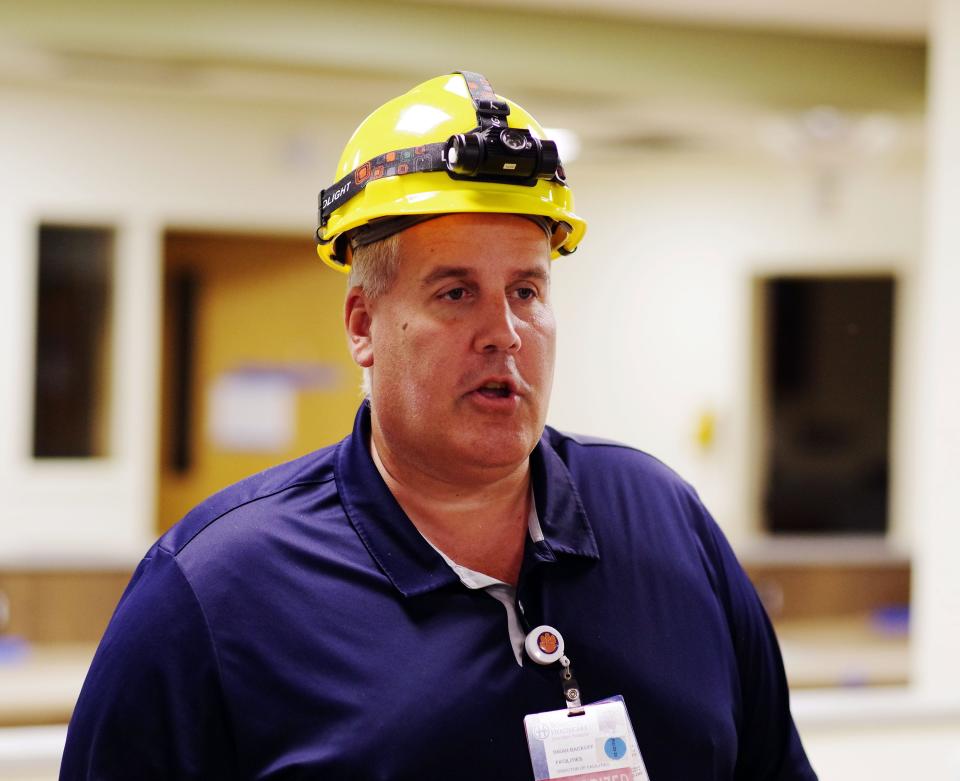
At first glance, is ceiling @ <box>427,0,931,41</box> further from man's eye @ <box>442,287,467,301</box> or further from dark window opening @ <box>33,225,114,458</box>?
man's eye @ <box>442,287,467,301</box>

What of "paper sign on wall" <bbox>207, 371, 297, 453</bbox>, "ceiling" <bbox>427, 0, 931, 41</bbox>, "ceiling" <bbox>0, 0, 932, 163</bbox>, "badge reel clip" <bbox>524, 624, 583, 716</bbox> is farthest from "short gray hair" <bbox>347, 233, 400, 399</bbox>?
"paper sign on wall" <bbox>207, 371, 297, 453</bbox>

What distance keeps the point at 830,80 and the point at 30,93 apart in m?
3.21

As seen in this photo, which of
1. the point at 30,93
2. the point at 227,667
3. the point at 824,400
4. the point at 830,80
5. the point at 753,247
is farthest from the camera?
the point at 824,400

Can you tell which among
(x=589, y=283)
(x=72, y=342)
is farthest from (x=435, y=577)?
(x=589, y=283)

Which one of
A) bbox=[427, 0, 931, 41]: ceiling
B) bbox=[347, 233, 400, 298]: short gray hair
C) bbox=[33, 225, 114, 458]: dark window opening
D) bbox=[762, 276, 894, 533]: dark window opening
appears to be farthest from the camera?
bbox=[762, 276, 894, 533]: dark window opening

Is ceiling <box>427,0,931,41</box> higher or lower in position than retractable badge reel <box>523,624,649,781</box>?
higher

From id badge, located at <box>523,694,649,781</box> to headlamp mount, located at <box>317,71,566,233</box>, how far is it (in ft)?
1.66

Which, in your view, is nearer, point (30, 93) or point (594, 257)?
point (30, 93)

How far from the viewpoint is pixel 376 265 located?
1104 mm

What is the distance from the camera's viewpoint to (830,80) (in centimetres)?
416

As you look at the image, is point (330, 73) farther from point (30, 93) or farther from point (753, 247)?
point (753, 247)

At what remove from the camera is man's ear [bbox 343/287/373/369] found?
1131 mm

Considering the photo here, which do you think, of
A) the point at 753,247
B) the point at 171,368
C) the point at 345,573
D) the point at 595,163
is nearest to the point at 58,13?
the point at 171,368

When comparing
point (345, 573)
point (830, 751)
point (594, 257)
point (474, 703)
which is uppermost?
point (594, 257)
